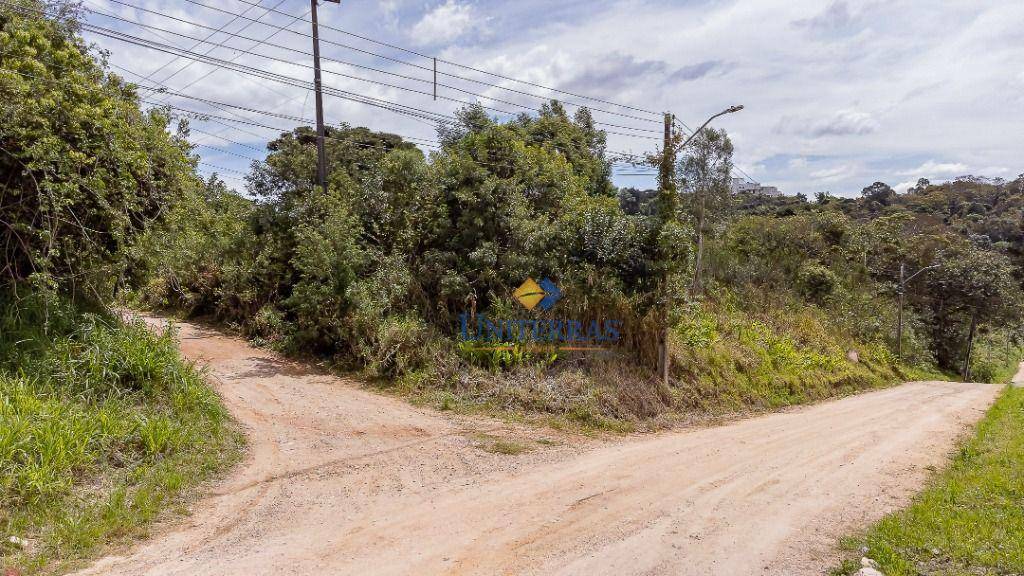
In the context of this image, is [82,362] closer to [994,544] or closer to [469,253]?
[469,253]

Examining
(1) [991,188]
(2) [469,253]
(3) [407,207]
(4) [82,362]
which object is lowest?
(4) [82,362]

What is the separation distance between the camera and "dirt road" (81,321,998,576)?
4977mm

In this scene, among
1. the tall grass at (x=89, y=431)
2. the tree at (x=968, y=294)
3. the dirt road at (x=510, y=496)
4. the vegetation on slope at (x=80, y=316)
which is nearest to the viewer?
the dirt road at (x=510, y=496)

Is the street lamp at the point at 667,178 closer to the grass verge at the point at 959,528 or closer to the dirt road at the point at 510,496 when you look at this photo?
the dirt road at the point at 510,496

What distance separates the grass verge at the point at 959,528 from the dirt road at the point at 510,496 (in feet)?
1.22

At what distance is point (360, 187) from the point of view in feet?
46.0

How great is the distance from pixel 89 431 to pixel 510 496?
4.78 m

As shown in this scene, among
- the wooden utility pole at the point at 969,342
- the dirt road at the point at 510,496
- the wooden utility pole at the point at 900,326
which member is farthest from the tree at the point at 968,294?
the dirt road at the point at 510,496

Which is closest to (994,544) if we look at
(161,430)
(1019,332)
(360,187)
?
(161,430)

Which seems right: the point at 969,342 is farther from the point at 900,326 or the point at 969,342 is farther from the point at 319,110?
the point at 319,110

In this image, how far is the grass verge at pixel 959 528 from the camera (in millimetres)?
4840

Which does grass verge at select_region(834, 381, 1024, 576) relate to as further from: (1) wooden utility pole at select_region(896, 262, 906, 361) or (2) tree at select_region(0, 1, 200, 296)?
(1) wooden utility pole at select_region(896, 262, 906, 361)

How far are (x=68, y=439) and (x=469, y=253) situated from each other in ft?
26.3

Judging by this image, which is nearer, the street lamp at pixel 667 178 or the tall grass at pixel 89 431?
the tall grass at pixel 89 431
